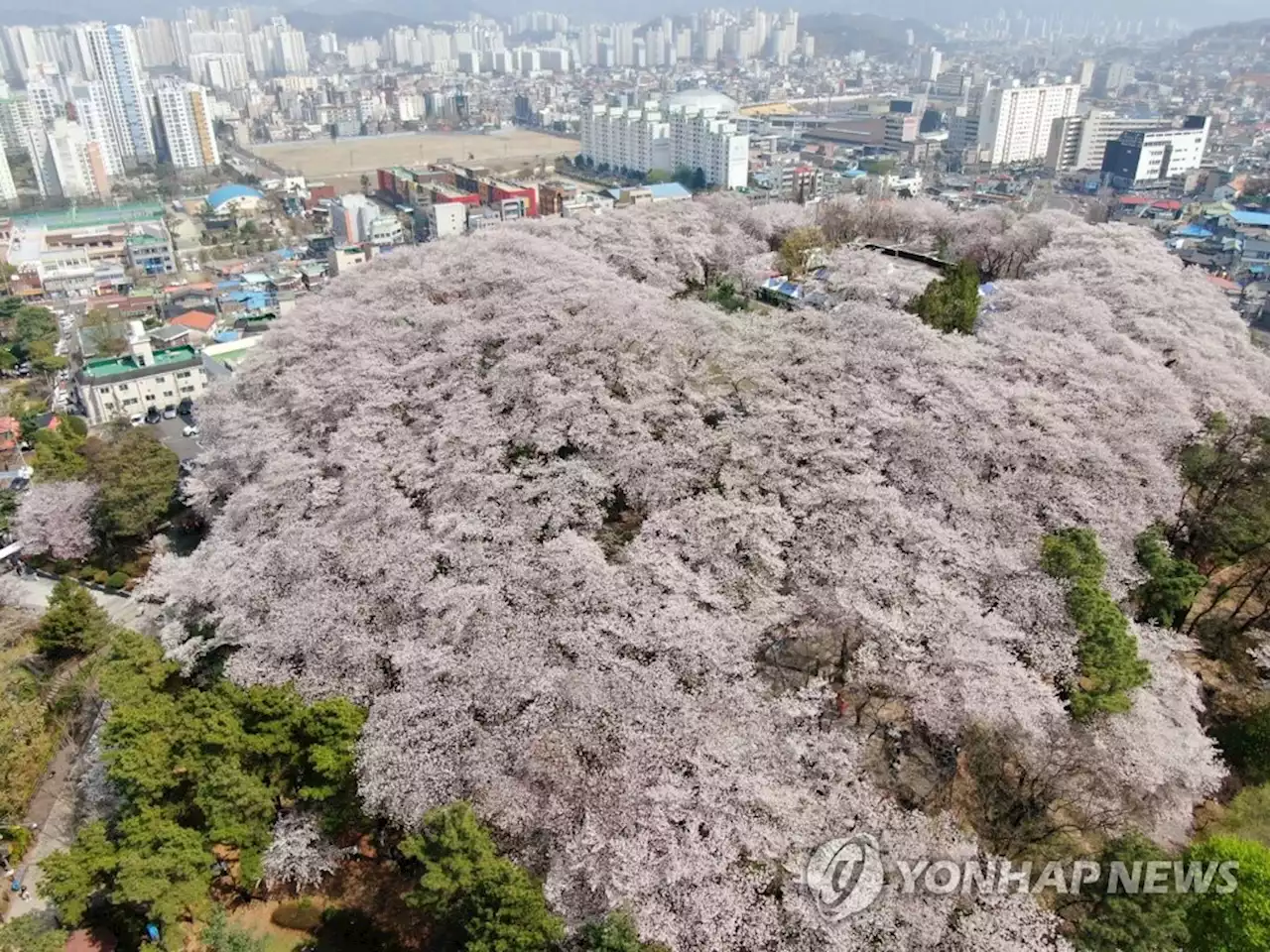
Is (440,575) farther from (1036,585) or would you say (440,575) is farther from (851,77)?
(851,77)

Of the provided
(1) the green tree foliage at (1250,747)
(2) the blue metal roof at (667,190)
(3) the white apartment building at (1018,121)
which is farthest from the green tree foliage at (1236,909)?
(3) the white apartment building at (1018,121)


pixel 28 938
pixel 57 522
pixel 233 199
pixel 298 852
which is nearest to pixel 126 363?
pixel 57 522

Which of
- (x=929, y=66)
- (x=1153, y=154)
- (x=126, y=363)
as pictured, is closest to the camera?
(x=126, y=363)

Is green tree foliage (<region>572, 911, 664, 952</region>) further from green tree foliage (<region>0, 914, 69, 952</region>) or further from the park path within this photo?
the park path

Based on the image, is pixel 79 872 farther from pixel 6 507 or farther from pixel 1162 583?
pixel 1162 583

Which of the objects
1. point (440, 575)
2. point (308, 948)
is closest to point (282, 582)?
point (440, 575)
